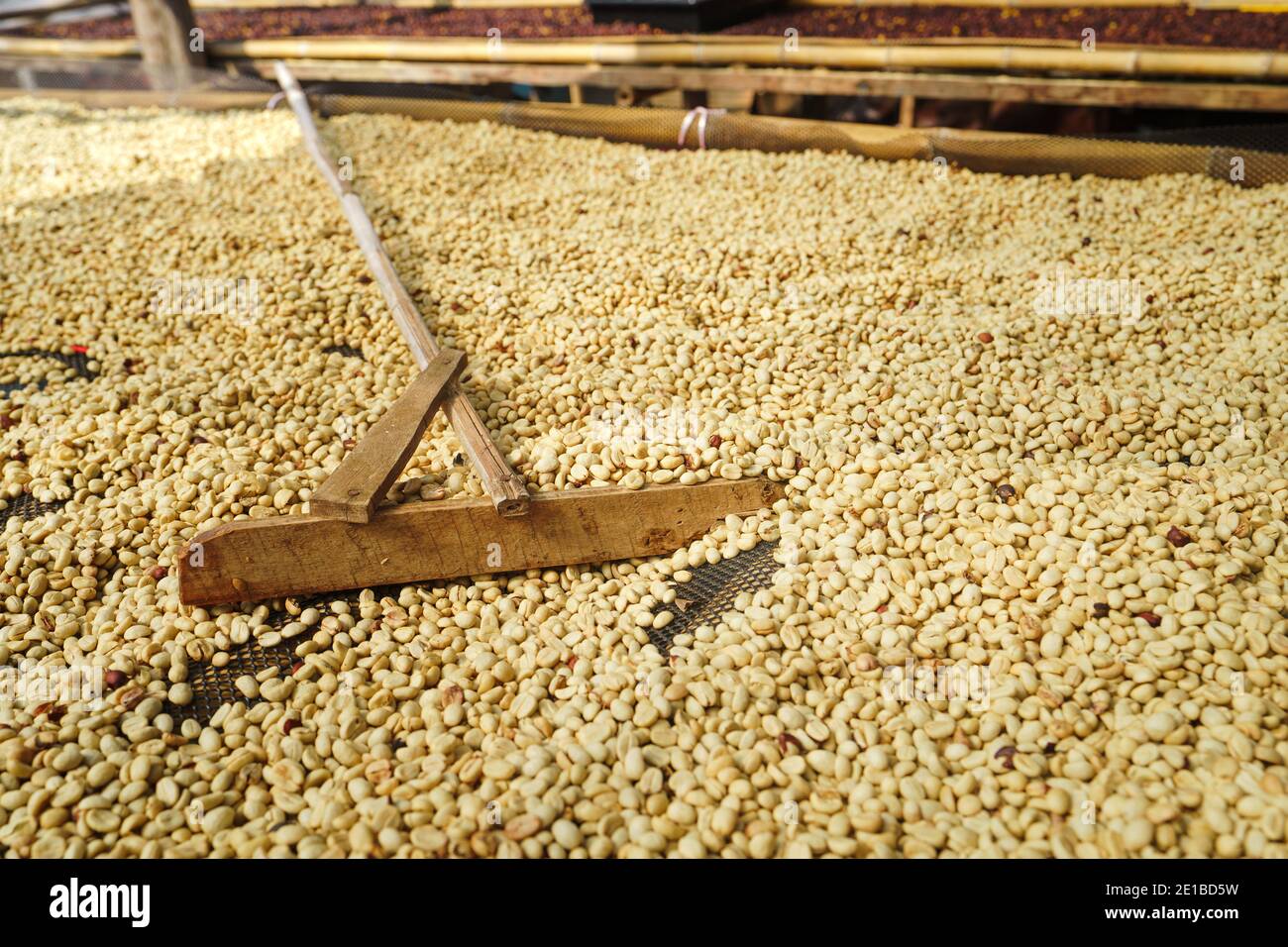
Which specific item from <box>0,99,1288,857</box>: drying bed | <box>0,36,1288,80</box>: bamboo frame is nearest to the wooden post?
<box>0,36,1288,80</box>: bamboo frame

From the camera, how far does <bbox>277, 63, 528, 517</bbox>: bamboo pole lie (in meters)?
2.48

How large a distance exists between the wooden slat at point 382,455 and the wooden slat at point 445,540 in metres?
0.07

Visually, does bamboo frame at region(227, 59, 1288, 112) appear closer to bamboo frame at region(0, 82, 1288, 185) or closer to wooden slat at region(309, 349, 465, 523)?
bamboo frame at region(0, 82, 1288, 185)

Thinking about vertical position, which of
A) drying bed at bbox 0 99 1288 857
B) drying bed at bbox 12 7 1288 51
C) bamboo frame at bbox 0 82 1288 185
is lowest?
drying bed at bbox 0 99 1288 857

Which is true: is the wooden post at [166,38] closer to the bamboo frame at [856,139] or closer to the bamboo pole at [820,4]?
the bamboo frame at [856,139]

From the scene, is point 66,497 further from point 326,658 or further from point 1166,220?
point 1166,220

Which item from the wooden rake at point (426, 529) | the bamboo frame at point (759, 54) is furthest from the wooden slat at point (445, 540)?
the bamboo frame at point (759, 54)

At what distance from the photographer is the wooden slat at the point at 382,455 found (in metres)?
2.39

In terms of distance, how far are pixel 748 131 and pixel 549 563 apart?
409 cm

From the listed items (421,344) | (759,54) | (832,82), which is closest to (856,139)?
(832,82)

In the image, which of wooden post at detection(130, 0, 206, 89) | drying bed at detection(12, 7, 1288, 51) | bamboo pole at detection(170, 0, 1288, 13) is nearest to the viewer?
drying bed at detection(12, 7, 1288, 51)

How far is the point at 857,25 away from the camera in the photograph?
6730mm

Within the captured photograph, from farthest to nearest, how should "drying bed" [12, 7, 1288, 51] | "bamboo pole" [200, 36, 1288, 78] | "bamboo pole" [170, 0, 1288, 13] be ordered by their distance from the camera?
"bamboo pole" [170, 0, 1288, 13]
"drying bed" [12, 7, 1288, 51]
"bamboo pole" [200, 36, 1288, 78]
